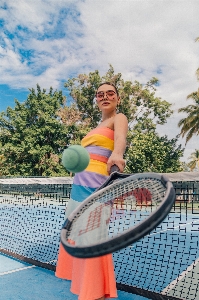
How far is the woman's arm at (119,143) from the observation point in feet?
5.73

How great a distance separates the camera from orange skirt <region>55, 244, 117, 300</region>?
5.83ft

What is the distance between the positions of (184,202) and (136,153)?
56.1 ft

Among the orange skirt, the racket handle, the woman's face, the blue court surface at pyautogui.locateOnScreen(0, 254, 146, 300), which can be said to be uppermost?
the woman's face

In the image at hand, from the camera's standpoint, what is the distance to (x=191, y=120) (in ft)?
64.0

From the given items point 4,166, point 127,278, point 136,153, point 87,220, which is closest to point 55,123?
point 4,166

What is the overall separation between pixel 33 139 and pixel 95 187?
2144 cm

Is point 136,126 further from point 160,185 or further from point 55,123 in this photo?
point 160,185

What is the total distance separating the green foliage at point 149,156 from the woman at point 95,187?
17330 mm

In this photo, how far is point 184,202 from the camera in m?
2.43

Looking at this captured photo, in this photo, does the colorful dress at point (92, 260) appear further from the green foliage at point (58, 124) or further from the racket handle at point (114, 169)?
the green foliage at point (58, 124)

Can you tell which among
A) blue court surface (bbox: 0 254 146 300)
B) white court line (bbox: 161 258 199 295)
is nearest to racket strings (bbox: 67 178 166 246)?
blue court surface (bbox: 0 254 146 300)

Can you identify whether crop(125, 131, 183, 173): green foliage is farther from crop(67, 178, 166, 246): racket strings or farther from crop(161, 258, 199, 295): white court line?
crop(67, 178, 166, 246): racket strings

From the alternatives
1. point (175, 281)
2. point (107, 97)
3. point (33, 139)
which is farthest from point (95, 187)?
point (33, 139)

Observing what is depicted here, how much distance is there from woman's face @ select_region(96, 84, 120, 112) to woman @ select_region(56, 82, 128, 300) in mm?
99
